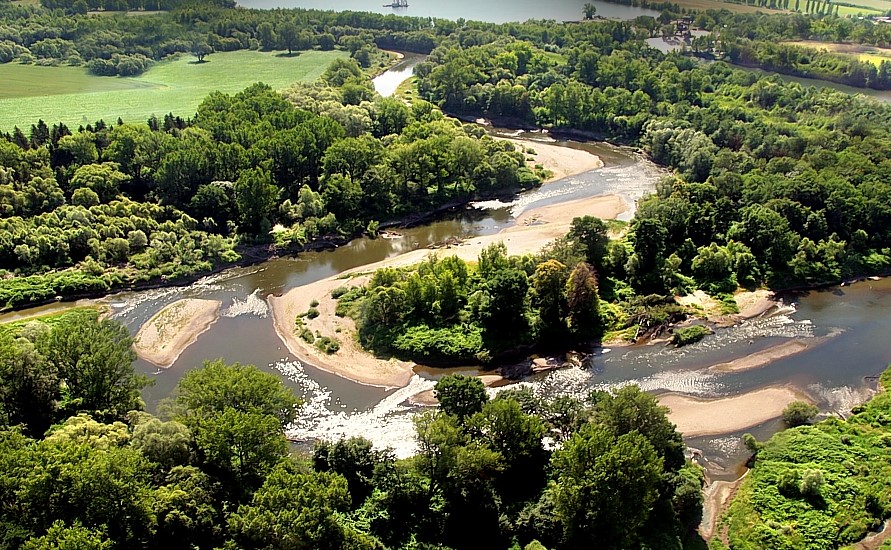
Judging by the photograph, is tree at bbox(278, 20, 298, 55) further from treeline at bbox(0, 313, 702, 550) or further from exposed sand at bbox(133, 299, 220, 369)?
treeline at bbox(0, 313, 702, 550)

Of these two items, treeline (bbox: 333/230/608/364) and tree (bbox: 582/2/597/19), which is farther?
tree (bbox: 582/2/597/19)

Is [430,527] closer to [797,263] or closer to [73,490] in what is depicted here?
[73,490]

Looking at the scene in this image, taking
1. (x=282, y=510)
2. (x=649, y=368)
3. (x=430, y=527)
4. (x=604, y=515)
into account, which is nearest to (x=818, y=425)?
(x=649, y=368)

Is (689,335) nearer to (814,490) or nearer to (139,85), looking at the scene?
(814,490)

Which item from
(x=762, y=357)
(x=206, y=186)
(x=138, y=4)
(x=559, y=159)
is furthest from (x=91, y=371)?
(x=138, y=4)

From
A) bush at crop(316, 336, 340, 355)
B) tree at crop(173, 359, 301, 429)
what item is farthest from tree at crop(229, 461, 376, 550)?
bush at crop(316, 336, 340, 355)
